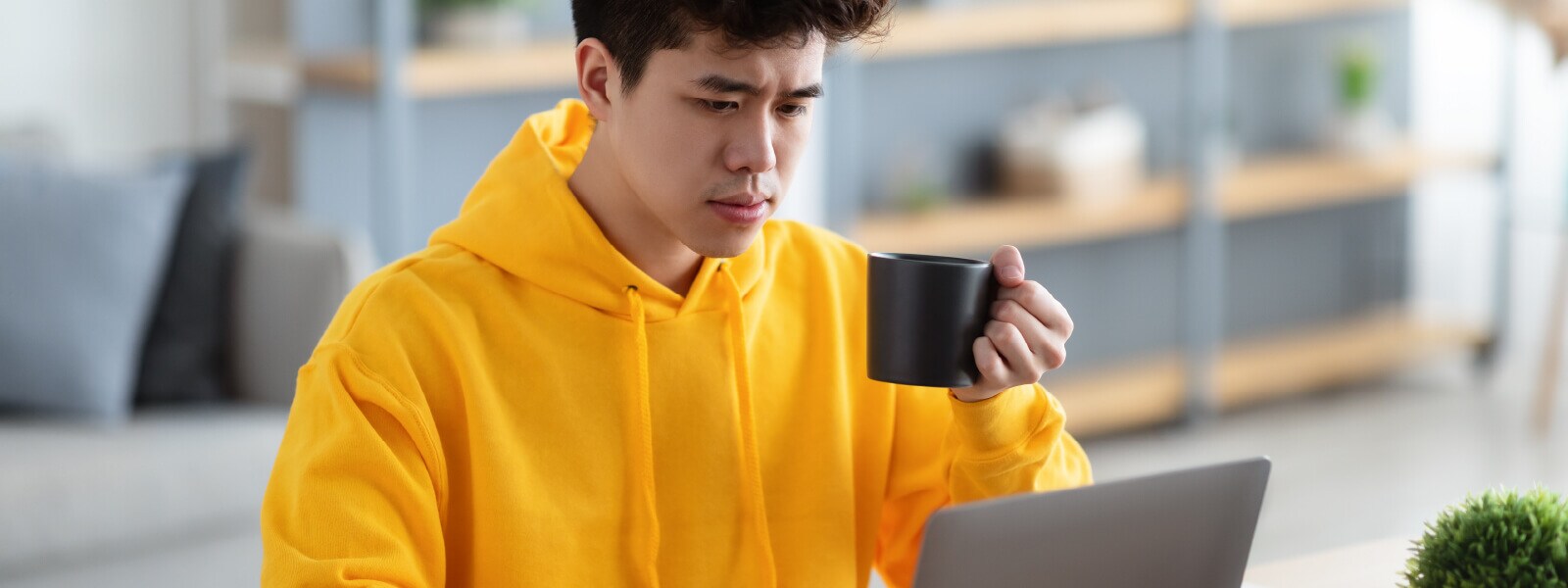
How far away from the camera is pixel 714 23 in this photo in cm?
110

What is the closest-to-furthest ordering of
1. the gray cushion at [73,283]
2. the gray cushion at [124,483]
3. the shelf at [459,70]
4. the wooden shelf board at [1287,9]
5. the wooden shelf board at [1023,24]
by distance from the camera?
the gray cushion at [124,483], the gray cushion at [73,283], the shelf at [459,70], the wooden shelf board at [1023,24], the wooden shelf board at [1287,9]

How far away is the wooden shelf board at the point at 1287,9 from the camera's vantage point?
400cm

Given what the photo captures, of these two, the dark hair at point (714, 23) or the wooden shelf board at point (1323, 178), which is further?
the wooden shelf board at point (1323, 178)

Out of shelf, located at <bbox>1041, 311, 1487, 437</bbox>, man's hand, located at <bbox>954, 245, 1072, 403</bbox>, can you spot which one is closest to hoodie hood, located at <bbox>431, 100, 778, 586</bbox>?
man's hand, located at <bbox>954, 245, 1072, 403</bbox>

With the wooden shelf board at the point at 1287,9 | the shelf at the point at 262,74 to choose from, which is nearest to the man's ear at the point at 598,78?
the shelf at the point at 262,74

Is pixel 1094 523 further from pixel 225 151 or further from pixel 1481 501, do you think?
pixel 225 151

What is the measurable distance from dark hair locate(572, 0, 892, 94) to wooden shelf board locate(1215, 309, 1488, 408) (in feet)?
10.4

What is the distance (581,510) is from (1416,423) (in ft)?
10.9

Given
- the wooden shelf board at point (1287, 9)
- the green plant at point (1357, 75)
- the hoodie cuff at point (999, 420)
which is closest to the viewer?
the hoodie cuff at point (999, 420)

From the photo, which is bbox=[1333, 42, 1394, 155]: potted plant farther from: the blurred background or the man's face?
the man's face

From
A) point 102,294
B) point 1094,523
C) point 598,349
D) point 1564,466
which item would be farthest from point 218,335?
point 1564,466

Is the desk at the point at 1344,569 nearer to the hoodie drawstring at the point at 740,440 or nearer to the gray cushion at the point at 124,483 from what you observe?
the hoodie drawstring at the point at 740,440

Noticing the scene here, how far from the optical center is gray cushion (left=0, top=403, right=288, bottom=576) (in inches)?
91.3

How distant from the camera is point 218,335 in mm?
2691
